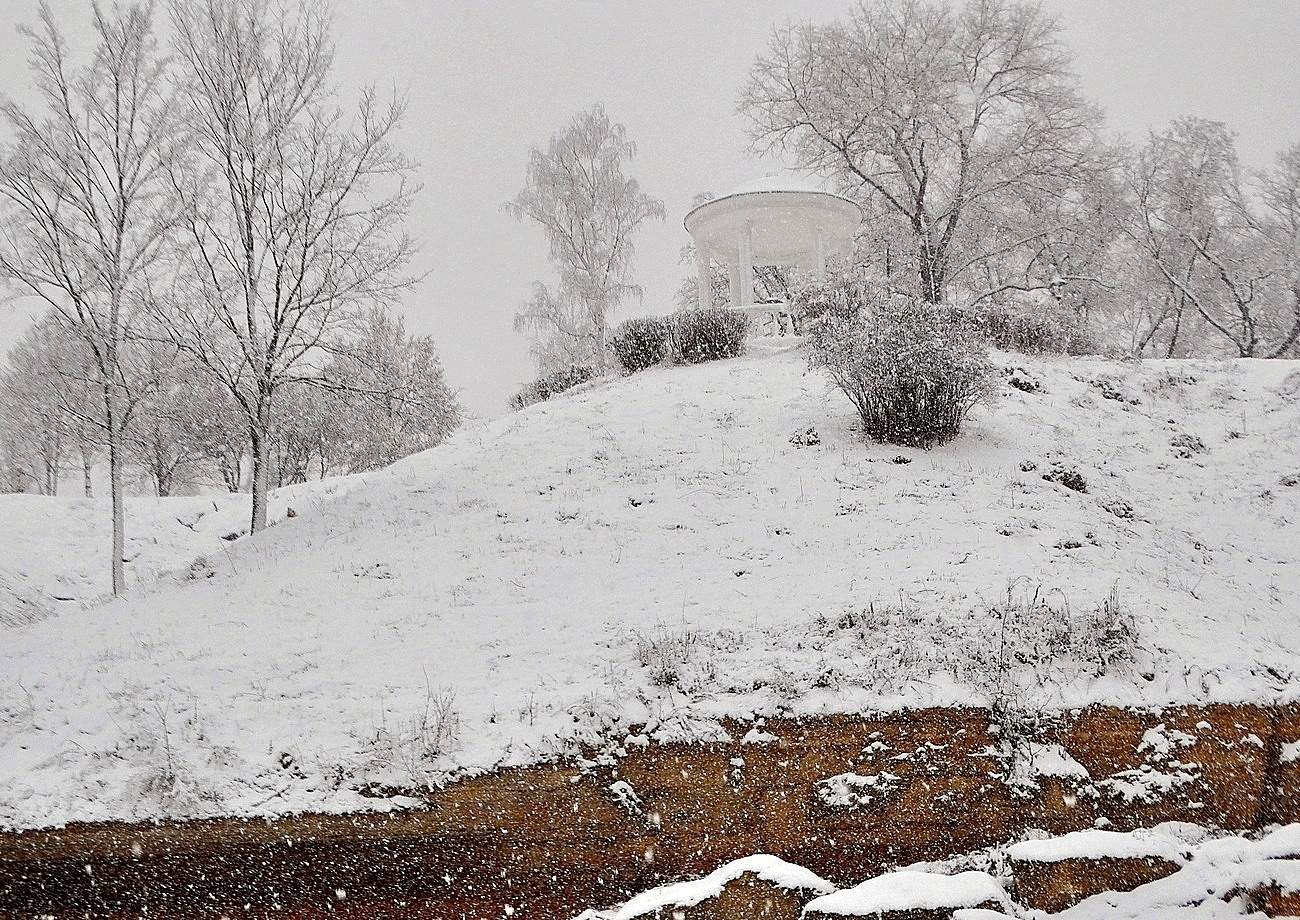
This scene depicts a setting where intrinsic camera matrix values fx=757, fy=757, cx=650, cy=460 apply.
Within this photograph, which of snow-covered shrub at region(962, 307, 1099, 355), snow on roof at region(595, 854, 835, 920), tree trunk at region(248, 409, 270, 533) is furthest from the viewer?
snow-covered shrub at region(962, 307, 1099, 355)

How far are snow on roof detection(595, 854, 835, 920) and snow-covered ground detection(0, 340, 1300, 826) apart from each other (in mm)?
980

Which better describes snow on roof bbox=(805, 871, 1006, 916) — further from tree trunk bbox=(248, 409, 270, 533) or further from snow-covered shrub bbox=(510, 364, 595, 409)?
snow-covered shrub bbox=(510, 364, 595, 409)

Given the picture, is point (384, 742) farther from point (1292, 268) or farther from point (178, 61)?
point (1292, 268)

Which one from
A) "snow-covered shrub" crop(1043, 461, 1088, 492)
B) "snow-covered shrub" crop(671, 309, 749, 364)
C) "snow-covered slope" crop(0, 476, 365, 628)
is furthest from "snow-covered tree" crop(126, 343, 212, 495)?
"snow-covered shrub" crop(1043, 461, 1088, 492)

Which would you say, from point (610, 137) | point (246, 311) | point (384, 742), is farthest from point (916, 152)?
point (384, 742)

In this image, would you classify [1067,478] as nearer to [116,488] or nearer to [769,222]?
[769,222]

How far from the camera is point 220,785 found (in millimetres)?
4688

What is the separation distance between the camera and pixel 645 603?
6566 millimetres

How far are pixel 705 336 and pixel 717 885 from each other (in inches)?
475

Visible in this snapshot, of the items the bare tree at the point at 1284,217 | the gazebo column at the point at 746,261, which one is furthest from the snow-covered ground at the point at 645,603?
the bare tree at the point at 1284,217

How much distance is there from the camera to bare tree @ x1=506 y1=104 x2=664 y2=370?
25.0 meters

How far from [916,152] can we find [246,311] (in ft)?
47.5

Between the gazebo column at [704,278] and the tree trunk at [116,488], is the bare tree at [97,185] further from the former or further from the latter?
the gazebo column at [704,278]

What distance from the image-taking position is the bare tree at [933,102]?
16594 millimetres
